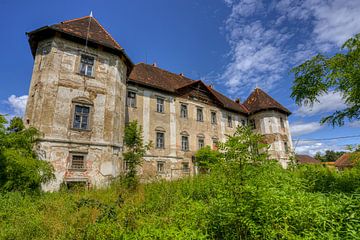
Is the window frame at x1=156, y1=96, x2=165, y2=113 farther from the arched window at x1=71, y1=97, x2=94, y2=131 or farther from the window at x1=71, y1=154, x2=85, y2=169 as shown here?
the window at x1=71, y1=154, x2=85, y2=169

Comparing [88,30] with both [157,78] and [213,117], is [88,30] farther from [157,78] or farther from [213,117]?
A: [213,117]

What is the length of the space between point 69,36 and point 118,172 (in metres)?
9.11

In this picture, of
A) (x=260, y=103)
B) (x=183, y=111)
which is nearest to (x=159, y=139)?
(x=183, y=111)

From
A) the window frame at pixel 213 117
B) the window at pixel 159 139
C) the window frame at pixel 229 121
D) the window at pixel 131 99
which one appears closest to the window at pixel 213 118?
the window frame at pixel 213 117

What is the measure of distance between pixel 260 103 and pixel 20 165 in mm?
24412

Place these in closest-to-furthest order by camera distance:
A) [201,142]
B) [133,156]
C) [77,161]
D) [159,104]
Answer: [77,161] → [133,156] → [159,104] → [201,142]

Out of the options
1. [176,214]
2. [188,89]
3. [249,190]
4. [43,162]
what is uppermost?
[188,89]

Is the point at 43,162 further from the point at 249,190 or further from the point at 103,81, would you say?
the point at 249,190

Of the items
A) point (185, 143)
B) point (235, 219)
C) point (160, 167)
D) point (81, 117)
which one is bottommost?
point (235, 219)

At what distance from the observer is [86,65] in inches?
496

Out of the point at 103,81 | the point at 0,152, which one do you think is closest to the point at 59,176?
the point at 0,152

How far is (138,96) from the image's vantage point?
1664 centimetres

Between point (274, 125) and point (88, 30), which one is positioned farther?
point (274, 125)

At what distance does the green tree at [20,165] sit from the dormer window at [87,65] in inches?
184
